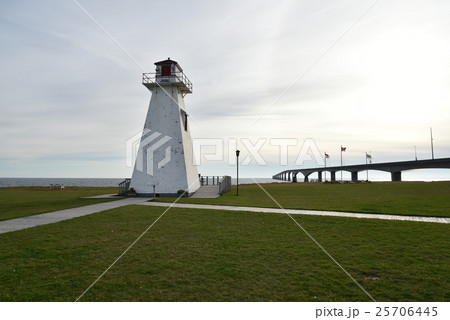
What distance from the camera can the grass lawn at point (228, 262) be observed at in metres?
5.00

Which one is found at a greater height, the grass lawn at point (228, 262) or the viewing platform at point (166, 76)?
the viewing platform at point (166, 76)

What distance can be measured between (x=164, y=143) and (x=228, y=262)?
19.6 meters

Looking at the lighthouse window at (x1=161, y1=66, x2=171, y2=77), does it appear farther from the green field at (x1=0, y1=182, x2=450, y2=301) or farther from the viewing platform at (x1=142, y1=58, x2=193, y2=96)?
→ the green field at (x1=0, y1=182, x2=450, y2=301)

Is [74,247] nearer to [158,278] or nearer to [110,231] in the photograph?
[110,231]

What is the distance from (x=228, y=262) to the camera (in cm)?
662

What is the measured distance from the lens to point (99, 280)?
5.59m

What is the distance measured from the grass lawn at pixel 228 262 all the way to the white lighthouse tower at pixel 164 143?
1342 centimetres

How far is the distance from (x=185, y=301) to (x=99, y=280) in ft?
6.73

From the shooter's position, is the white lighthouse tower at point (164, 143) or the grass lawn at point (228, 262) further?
the white lighthouse tower at point (164, 143)
